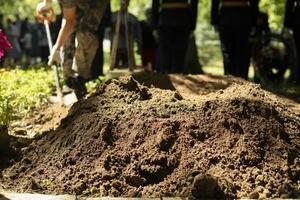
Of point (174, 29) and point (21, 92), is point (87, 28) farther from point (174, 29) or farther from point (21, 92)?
point (174, 29)

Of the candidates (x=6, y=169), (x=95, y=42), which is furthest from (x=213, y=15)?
(x=6, y=169)

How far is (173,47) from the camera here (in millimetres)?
9625

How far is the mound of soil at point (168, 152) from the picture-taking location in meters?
3.88

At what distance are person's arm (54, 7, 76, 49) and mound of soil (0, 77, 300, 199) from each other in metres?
1.74

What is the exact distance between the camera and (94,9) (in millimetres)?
6941

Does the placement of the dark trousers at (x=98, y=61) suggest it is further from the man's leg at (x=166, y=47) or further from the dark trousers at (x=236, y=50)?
the dark trousers at (x=236, y=50)

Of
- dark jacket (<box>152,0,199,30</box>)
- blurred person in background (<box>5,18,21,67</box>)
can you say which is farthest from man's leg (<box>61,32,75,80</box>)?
blurred person in background (<box>5,18,21,67</box>)

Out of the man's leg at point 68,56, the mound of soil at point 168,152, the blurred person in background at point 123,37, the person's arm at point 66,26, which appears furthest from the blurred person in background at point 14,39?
the mound of soil at point 168,152

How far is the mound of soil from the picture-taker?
3885 millimetres

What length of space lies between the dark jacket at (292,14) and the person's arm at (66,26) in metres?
4.61

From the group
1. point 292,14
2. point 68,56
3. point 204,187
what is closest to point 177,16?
point 292,14

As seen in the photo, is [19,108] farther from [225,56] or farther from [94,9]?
[225,56]

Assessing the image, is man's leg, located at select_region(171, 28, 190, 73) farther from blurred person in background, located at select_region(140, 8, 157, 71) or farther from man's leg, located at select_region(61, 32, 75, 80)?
blurred person in background, located at select_region(140, 8, 157, 71)

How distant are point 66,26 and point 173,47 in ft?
11.0
